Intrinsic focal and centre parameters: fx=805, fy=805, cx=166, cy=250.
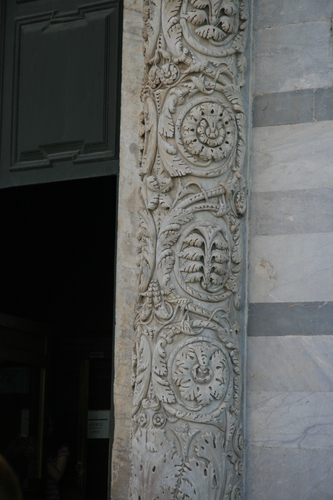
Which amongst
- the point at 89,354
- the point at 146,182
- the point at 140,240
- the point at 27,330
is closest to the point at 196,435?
the point at 140,240

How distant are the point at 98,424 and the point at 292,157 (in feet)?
19.2

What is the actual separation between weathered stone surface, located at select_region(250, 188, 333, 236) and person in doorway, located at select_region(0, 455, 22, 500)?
273cm

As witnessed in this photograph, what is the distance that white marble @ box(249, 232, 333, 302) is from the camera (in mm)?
4570

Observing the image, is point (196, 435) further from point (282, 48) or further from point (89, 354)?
point (89, 354)

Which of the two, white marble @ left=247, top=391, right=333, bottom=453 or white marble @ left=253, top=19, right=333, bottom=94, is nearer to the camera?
white marble @ left=247, top=391, right=333, bottom=453

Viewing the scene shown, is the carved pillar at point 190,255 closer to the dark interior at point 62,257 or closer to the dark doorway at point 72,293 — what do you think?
the dark doorway at point 72,293

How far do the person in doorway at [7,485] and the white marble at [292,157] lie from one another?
2.86m

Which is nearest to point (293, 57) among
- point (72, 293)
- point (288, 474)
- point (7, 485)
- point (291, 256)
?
point (291, 256)

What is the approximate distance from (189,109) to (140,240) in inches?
32.4

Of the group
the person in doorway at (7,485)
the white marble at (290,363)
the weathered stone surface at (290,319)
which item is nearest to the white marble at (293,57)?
the weathered stone surface at (290,319)

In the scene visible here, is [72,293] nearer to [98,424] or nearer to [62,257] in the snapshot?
[62,257]

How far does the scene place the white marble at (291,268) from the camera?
15.0ft

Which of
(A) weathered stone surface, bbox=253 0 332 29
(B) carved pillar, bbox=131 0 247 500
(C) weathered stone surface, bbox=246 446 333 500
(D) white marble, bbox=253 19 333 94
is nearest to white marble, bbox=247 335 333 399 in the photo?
(B) carved pillar, bbox=131 0 247 500

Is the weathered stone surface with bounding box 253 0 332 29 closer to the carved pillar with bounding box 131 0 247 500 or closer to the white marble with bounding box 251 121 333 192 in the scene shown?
the carved pillar with bounding box 131 0 247 500
